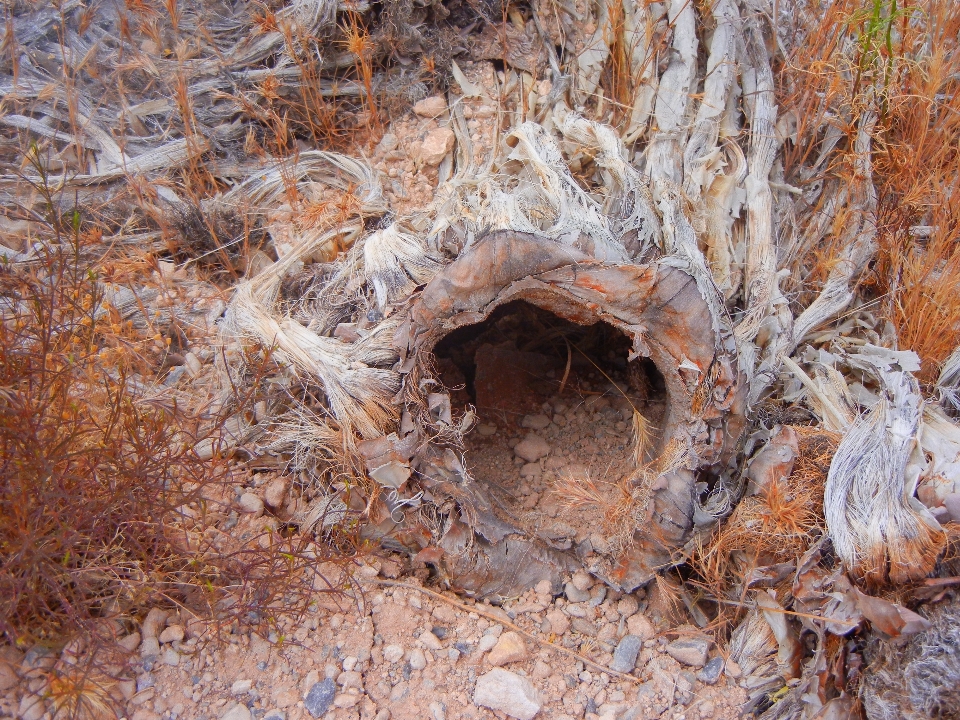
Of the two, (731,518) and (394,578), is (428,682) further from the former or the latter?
(731,518)

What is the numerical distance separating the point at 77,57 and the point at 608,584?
2.80 metres

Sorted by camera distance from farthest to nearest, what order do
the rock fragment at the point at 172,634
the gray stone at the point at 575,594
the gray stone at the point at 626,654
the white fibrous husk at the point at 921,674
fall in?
the gray stone at the point at 575,594, the gray stone at the point at 626,654, the rock fragment at the point at 172,634, the white fibrous husk at the point at 921,674

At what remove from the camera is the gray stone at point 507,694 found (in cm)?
180

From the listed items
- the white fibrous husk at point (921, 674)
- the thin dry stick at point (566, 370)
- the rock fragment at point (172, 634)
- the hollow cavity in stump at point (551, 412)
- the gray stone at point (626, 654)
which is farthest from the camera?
the thin dry stick at point (566, 370)

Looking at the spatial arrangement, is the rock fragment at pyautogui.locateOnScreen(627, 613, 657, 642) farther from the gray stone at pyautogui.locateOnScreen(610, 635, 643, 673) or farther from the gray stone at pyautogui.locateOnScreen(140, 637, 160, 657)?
the gray stone at pyautogui.locateOnScreen(140, 637, 160, 657)

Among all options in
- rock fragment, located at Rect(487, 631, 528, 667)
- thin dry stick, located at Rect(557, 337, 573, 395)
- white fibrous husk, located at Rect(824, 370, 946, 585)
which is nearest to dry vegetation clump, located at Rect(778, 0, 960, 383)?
white fibrous husk, located at Rect(824, 370, 946, 585)

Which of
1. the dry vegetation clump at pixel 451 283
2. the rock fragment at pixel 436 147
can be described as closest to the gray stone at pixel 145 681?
the dry vegetation clump at pixel 451 283

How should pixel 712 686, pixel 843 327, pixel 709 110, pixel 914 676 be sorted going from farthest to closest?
1. pixel 709 110
2. pixel 843 327
3. pixel 712 686
4. pixel 914 676

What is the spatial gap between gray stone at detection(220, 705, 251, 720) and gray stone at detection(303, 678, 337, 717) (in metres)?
0.14

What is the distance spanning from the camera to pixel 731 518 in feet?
6.66

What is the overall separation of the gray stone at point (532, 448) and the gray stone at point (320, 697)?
0.95 m

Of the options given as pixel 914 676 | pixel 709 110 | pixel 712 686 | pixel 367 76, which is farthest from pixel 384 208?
pixel 914 676

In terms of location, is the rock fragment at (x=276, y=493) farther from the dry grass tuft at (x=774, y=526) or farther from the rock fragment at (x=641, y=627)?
the dry grass tuft at (x=774, y=526)

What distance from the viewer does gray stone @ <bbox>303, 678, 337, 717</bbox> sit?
177 centimetres
